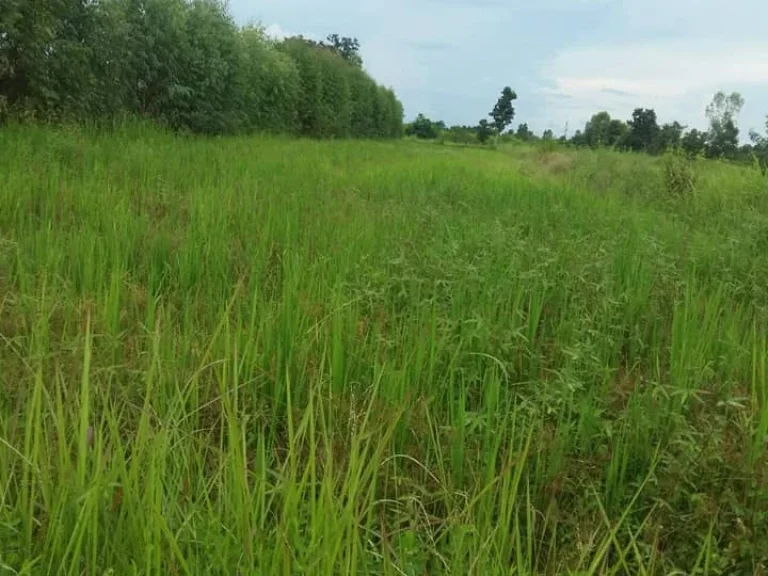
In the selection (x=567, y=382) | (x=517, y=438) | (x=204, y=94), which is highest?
(x=204, y=94)

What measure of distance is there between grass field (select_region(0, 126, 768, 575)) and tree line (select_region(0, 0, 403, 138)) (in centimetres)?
389

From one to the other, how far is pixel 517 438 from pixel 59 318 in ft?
5.46

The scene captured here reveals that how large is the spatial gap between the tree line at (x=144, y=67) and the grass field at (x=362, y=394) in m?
→ 3.89

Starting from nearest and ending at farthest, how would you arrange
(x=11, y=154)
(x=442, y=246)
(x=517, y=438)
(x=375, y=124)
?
(x=517, y=438) → (x=442, y=246) → (x=11, y=154) → (x=375, y=124)

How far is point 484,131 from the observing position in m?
65.6

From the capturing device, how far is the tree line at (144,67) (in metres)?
7.60

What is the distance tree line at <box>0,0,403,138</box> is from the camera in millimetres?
7598

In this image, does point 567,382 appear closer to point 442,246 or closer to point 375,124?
point 442,246

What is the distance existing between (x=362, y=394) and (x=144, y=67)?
10392 millimetres

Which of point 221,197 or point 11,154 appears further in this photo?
point 11,154

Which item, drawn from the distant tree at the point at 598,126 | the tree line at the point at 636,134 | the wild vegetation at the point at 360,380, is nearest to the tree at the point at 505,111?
the tree line at the point at 636,134

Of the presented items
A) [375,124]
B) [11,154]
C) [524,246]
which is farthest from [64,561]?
[375,124]

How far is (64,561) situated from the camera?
43.5 inches

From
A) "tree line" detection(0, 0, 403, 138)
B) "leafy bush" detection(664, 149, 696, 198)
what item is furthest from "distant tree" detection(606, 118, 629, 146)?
"leafy bush" detection(664, 149, 696, 198)
